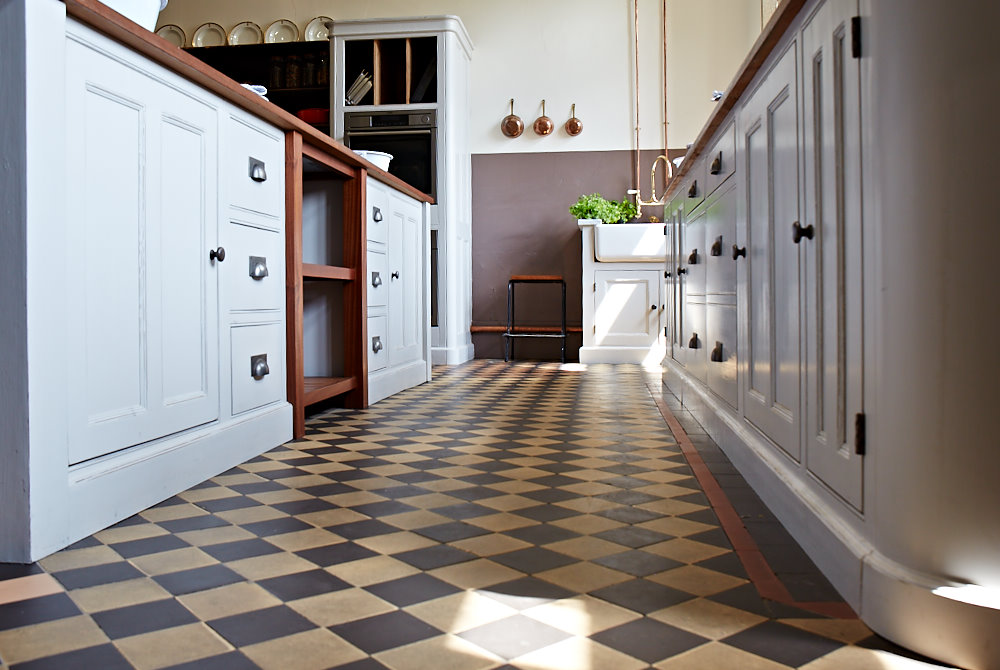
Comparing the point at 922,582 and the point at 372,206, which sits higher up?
the point at 372,206

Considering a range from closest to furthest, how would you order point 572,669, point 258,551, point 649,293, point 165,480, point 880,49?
point 572,669 → point 880,49 → point 258,551 → point 165,480 → point 649,293

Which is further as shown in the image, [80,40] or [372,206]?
[372,206]

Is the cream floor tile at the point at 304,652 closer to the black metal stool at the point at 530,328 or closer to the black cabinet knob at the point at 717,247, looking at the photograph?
the black cabinet knob at the point at 717,247

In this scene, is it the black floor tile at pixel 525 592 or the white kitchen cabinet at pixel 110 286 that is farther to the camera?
the white kitchen cabinet at pixel 110 286

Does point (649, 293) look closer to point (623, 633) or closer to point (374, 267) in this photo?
point (374, 267)

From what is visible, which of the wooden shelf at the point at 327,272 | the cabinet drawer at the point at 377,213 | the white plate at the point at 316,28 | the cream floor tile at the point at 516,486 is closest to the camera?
the cream floor tile at the point at 516,486

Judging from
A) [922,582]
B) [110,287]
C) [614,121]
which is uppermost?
[614,121]

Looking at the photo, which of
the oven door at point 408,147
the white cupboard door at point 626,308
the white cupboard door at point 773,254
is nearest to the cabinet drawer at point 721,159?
the white cupboard door at point 773,254

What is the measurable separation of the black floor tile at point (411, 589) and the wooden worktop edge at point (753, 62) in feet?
4.26

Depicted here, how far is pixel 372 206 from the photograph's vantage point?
158 inches

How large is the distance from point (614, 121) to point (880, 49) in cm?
602

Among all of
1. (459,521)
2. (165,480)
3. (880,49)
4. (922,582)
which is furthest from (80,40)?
(922,582)

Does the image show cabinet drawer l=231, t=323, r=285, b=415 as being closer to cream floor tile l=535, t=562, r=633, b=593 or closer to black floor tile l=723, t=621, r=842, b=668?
cream floor tile l=535, t=562, r=633, b=593

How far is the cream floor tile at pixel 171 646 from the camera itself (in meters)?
1.13
